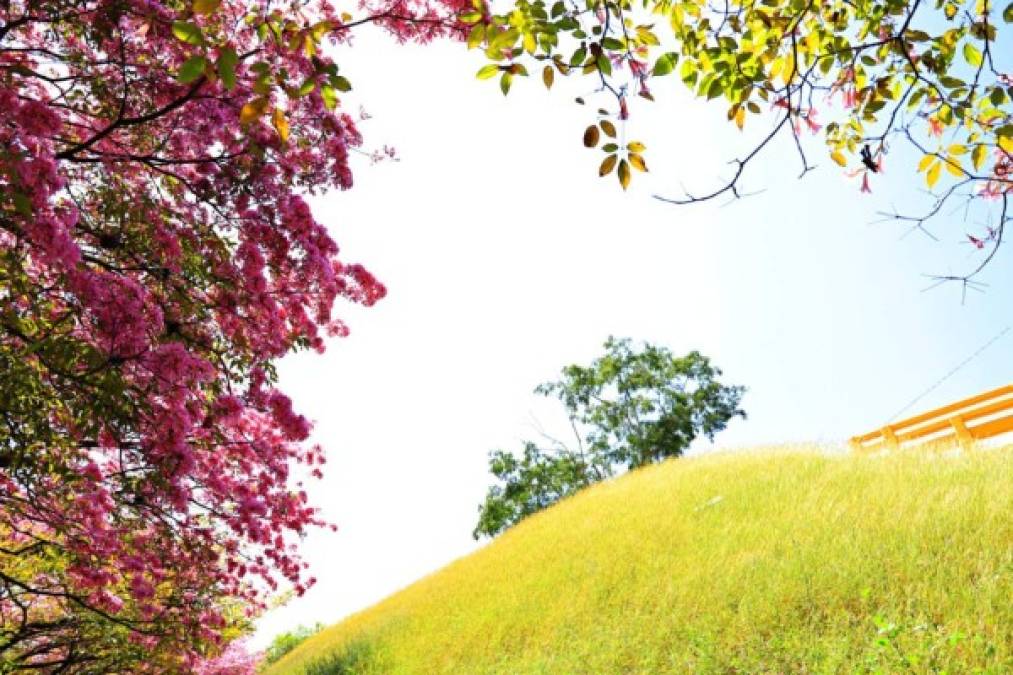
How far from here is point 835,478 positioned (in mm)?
9812

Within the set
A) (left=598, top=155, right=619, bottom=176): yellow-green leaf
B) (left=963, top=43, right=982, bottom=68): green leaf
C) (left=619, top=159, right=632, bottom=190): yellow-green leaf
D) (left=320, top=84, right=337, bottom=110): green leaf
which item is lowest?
(left=619, top=159, right=632, bottom=190): yellow-green leaf

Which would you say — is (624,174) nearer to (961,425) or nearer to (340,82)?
(340,82)

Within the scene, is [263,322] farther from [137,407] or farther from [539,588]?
[539,588]

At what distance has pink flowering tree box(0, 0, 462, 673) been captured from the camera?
443cm

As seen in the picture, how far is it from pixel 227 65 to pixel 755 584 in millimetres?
6793

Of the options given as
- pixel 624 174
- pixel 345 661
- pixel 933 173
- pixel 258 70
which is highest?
pixel 258 70

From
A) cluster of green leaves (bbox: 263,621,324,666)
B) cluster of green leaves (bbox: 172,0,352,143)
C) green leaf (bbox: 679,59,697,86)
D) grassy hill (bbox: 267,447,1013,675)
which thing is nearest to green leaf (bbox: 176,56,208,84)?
cluster of green leaves (bbox: 172,0,352,143)

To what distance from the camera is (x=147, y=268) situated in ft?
17.9

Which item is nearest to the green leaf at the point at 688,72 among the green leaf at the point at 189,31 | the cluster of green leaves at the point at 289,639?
the green leaf at the point at 189,31

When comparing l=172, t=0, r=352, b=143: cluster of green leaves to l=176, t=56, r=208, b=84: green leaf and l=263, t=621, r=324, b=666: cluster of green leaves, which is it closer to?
l=176, t=56, r=208, b=84: green leaf

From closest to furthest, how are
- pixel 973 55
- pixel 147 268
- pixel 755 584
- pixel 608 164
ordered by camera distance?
pixel 608 164 → pixel 973 55 → pixel 147 268 → pixel 755 584

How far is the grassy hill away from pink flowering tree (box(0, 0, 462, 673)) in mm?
3811

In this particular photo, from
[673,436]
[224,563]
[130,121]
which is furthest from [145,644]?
[673,436]

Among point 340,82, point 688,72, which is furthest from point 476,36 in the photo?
point 688,72
